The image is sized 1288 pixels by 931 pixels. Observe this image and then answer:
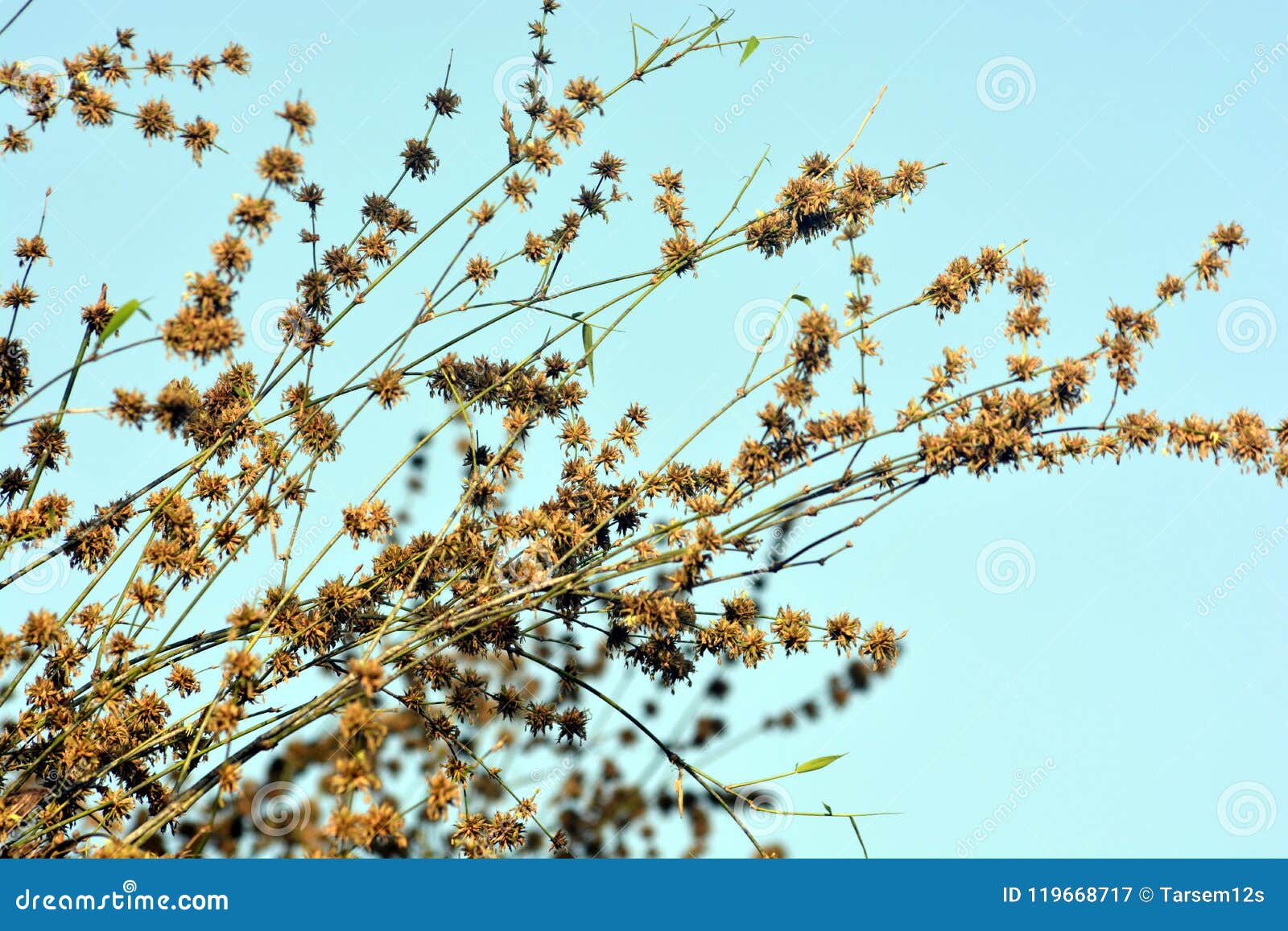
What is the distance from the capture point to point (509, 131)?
3.25m

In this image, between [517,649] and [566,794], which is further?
[566,794]

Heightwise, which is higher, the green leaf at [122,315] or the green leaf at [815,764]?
the green leaf at [122,315]

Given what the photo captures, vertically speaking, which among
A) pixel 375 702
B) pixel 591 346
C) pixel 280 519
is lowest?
pixel 375 702

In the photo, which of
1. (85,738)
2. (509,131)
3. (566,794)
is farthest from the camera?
(566,794)

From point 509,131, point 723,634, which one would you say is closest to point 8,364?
point 509,131

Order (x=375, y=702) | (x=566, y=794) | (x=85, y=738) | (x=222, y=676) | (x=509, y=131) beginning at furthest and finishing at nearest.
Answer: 1. (x=566, y=794)
2. (x=509, y=131)
3. (x=85, y=738)
4. (x=222, y=676)
5. (x=375, y=702)

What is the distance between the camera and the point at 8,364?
331cm

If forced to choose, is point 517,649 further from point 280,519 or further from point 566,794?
point 566,794

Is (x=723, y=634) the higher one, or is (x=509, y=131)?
(x=509, y=131)

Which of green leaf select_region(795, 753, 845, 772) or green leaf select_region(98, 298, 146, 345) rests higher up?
green leaf select_region(98, 298, 146, 345)

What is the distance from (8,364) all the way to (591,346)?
1.56 meters

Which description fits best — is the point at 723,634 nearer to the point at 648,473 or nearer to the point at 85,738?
the point at 648,473

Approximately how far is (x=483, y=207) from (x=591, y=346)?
459 millimetres

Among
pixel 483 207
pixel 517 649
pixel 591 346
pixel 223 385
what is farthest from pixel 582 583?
pixel 223 385
